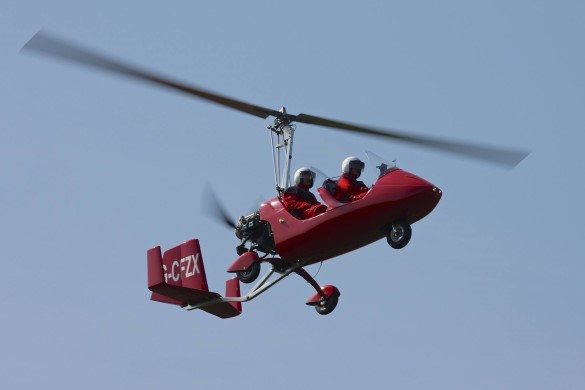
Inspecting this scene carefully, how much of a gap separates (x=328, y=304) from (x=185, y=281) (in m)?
3.35

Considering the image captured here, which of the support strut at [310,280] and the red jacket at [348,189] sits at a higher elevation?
the red jacket at [348,189]

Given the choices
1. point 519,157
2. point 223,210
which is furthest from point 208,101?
point 519,157

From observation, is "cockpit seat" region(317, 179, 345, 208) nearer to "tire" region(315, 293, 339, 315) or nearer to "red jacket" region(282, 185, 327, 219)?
"red jacket" region(282, 185, 327, 219)

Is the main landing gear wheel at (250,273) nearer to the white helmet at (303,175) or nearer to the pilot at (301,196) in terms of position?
the pilot at (301,196)

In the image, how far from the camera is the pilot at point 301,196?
25047mm

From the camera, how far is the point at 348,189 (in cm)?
2444

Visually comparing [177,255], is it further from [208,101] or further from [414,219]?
[414,219]

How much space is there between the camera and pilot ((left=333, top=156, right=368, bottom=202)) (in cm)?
2438

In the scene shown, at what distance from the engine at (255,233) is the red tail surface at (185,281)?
1.27m

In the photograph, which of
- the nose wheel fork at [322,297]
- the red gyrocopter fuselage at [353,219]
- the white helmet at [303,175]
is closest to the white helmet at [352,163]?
the red gyrocopter fuselage at [353,219]

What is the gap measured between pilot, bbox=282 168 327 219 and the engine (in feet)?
2.64

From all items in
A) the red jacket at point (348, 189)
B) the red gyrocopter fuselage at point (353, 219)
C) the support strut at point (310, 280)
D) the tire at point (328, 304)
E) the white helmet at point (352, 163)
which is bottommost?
the tire at point (328, 304)

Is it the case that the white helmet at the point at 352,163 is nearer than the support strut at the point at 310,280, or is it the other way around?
the white helmet at the point at 352,163

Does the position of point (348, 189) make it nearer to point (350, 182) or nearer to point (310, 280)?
point (350, 182)
